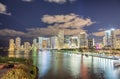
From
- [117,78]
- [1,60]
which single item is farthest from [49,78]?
[117,78]

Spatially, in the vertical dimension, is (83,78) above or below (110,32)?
below

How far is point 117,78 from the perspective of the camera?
21.2 meters

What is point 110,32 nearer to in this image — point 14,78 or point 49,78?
point 49,78

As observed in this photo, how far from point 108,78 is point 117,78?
2.50ft

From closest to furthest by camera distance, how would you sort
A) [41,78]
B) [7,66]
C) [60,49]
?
[7,66] → [41,78] → [60,49]

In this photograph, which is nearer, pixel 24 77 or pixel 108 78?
pixel 24 77

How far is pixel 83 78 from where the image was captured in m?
21.4

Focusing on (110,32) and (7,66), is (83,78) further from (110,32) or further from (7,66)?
(110,32)

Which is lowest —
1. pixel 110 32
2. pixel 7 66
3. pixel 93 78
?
pixel 93 78

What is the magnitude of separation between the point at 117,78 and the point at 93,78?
6.66 feet

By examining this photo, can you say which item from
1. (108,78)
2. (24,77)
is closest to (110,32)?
(108,78)

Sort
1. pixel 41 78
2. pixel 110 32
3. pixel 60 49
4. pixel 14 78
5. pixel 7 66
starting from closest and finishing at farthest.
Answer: pixel 14 78 < pixel 7 66 < pixel 41 78 < pixel 110 32 < pixel 60 49

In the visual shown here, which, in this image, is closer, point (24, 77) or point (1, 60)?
point (24, 77)

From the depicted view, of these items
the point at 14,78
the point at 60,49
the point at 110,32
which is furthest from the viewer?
the point at 60,49
